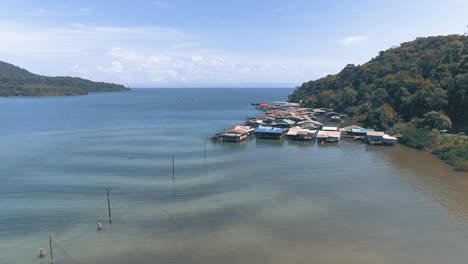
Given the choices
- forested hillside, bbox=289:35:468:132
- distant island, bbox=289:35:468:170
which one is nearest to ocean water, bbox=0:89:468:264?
distant island, bbox=289:35:468:170

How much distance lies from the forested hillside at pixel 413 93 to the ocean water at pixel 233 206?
51.6 feet

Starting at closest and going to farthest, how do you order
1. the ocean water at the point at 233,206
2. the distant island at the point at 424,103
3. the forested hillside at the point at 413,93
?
the ocean water at the point at 233,206
the distant island at the point at 424,103
the forested hillside at the point at 413,93

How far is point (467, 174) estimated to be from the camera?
37.0m

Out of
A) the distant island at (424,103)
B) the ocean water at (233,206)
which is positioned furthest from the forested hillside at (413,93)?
the ocean water at (233,206)

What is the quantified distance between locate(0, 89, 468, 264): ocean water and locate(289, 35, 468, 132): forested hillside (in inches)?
619

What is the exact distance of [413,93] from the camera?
70875 millimetres

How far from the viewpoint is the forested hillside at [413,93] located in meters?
58.9

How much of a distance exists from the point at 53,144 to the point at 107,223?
36876mm

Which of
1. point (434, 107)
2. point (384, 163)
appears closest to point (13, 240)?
point (384, 163)

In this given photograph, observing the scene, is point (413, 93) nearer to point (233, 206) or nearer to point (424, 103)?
point (424, 103)

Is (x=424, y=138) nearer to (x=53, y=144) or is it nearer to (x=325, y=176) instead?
(x=325, y=176)

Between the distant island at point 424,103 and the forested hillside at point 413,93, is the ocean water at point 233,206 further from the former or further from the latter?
the forested hillside at point 413,93

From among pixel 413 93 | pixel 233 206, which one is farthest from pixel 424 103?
pixel 233 206

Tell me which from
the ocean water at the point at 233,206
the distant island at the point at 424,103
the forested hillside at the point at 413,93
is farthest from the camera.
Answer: the forested hillside at the point at 413,93
